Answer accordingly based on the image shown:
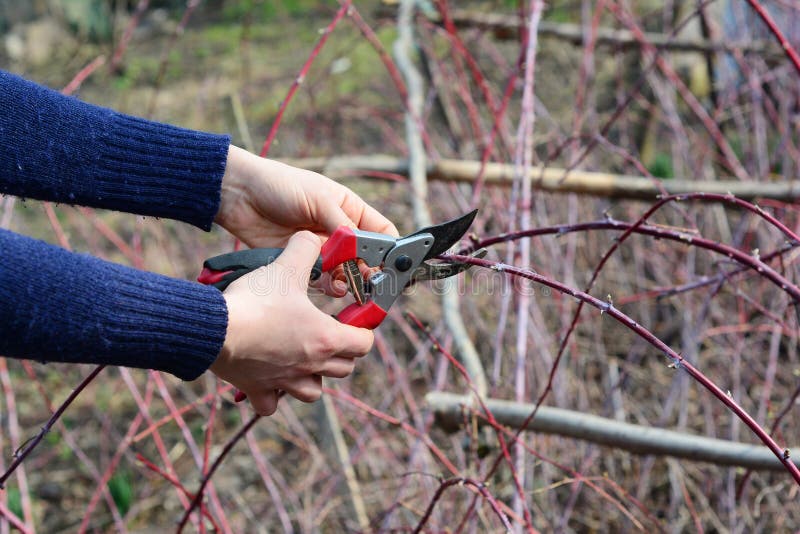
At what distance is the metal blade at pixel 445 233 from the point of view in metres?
1.37

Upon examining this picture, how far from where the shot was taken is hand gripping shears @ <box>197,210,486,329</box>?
53.8 inches

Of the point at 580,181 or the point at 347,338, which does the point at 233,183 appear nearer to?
the point at 347,338

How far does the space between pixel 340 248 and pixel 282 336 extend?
0.21 metres

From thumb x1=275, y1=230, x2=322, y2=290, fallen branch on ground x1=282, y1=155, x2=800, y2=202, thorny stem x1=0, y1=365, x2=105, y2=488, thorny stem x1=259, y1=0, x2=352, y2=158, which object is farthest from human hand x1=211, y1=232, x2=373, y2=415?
fallen branch on ground x1=282, y1=155, x2=800, y2=202

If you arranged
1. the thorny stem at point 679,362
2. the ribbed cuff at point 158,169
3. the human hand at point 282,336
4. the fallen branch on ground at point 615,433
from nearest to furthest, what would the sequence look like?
the thorny stem at point 679,362, the human hand at point 282,336, the ribbed cuff at point 158,169, the fallen branch on ground at point 615,433

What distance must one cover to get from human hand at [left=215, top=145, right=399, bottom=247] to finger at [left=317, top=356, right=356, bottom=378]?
260 mm

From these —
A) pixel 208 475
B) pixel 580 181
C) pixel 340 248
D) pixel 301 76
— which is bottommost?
pixel 208 475

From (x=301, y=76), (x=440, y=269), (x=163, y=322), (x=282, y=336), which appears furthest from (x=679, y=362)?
(x=301, y=76)

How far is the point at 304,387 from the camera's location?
1.29 meters

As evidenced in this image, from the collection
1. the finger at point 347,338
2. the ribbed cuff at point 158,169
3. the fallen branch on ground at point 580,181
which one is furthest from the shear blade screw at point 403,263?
the fallen branch on ground at point 580,181

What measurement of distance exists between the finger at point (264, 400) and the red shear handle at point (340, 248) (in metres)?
0.22

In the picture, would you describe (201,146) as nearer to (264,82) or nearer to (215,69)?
(264,82)

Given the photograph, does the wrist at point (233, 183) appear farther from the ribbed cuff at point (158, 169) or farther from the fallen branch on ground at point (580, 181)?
the fallen branch on ground at point (580, 181)

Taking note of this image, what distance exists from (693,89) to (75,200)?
4059 mm
